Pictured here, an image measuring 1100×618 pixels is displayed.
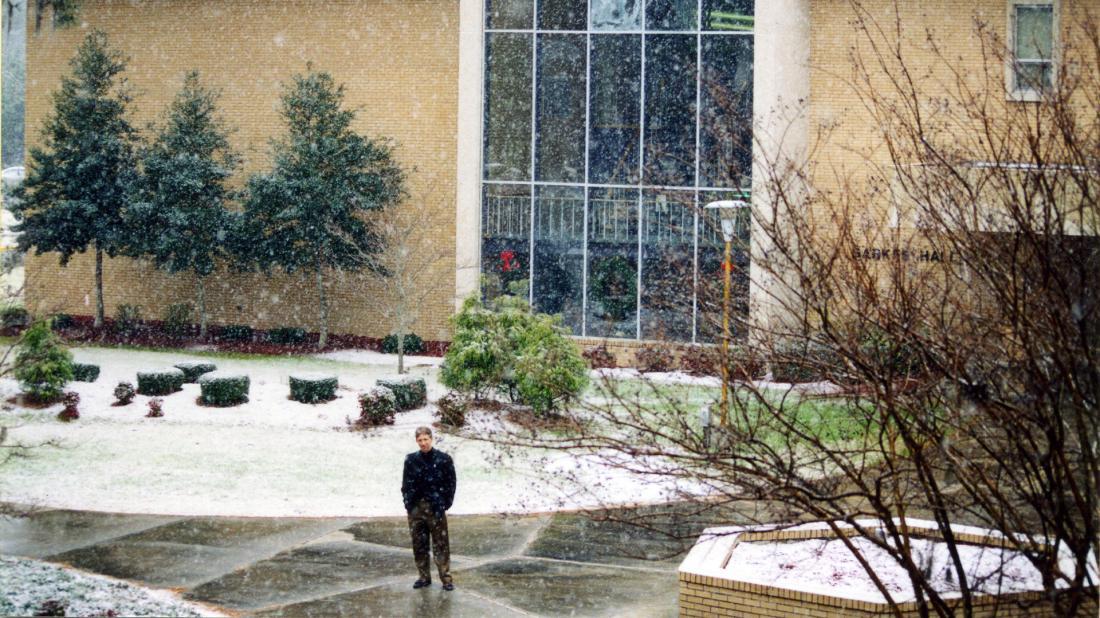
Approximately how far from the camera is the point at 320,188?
82.6 ft

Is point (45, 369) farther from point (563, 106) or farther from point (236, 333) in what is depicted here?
point (563, 106)

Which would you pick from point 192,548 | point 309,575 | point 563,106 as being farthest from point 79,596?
point 563,106

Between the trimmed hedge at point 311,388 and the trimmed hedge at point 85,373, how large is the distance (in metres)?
4.08

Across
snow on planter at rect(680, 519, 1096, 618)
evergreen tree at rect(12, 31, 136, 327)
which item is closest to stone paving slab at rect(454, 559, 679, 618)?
snow on planter at rect(680, 519, 1096, 618)

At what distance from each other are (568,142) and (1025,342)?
18.4 meters

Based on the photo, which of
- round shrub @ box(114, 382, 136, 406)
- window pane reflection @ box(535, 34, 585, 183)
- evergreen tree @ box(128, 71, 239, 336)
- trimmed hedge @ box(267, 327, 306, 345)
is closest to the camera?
round shrub @ box(114, 382, 136, 406)

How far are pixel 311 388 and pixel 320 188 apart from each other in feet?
22.0

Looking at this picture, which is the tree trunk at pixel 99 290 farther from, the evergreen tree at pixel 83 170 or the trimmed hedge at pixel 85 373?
the trimmed hedge at pixel 85 373

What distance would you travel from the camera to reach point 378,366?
24406mm

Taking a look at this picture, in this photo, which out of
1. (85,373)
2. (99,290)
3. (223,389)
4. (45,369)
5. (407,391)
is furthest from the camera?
(99,290)

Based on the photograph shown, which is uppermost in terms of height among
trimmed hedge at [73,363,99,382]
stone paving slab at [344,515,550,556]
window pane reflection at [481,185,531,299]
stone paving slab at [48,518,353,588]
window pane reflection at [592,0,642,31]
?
window pane reflection at [592,0,642,31]

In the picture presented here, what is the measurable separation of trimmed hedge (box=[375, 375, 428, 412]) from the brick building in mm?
3844

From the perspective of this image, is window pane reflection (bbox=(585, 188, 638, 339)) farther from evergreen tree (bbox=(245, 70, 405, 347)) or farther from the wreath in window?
evergreen tree (bbox=(245, 70, 405, 347))

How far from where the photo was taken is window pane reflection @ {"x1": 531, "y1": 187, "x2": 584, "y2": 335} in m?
24.1
